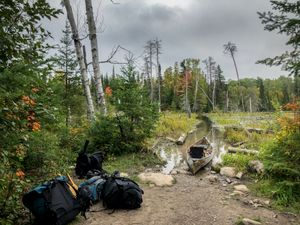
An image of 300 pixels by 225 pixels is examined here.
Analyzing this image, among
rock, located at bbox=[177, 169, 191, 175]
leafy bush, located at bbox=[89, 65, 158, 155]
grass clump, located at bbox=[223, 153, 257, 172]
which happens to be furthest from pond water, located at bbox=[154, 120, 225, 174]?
leafy bush, located at bbox=[89, 65, 158, 155]

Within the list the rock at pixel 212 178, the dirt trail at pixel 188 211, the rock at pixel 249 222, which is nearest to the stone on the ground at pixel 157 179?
the dirt trail at pixel 188 211

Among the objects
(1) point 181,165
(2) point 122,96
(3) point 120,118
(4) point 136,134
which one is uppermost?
(2) point 122,96

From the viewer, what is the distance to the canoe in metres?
10.4

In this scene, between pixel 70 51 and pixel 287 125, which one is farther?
pixel 70 51

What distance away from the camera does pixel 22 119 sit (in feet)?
11.7

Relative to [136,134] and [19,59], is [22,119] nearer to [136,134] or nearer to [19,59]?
[19,59]

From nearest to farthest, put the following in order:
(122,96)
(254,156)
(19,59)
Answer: (19,59) < (254,156) < (122,96)

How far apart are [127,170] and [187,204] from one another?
10.8 ft

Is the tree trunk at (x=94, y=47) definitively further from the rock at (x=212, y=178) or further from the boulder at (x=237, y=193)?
the boulder at (x=237, y=193)

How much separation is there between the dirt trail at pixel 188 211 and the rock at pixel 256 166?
171 centimetres

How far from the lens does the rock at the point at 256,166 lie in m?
8.89

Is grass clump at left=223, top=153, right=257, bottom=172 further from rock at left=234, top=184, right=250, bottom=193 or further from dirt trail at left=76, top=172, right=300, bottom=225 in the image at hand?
dirt trail at left=76, top=172, right=300, bottom=225

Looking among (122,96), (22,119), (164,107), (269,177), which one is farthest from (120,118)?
(164,107)

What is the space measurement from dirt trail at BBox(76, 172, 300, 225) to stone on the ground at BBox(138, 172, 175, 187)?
33 centimetres
